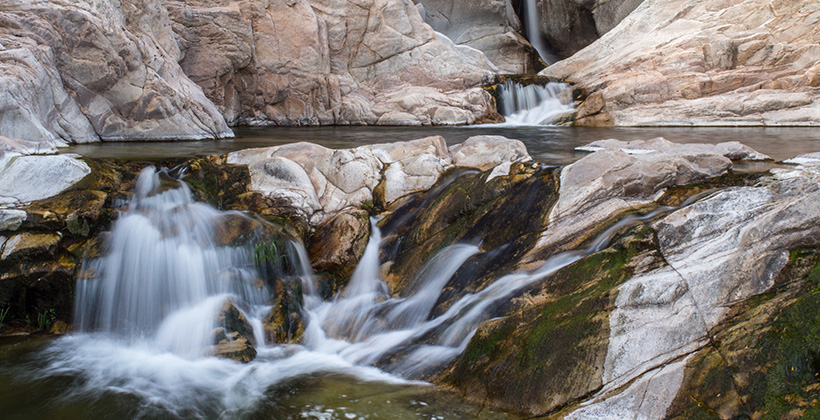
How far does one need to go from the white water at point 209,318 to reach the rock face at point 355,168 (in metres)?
0.69

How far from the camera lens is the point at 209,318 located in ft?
15.2

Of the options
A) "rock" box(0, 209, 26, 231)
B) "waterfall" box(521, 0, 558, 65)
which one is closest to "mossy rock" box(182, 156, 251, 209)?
"rock" box(0, 209, 26, 231)

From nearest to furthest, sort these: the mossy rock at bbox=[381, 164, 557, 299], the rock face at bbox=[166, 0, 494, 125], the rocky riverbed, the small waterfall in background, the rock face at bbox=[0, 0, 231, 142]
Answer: the rocky riverbed
the mossy rock at bbox=[381, 164, 557, 299]
the rock face at bbox=[0, 0, 231, 142]
the rock face at bbox=[166, 0, 494, 125]
the small waterfall in background

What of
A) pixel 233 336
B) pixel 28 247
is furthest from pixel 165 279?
pixel 28 247

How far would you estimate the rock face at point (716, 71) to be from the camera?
14.9 m

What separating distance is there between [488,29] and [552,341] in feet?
77.8

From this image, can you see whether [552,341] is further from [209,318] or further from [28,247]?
[28,247]

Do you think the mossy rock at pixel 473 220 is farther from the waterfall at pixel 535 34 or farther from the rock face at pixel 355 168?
the waterfall at pixel 535 34

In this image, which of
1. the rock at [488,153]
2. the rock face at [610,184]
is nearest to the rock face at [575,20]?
the rock at [488,153]

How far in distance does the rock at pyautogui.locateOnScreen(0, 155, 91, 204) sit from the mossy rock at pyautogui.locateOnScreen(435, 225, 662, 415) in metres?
4.28

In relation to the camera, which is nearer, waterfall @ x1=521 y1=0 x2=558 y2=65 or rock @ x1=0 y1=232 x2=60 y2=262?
rock @ x1=0 y1=232 x2=60 y2=262

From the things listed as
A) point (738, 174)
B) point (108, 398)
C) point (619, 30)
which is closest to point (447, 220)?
point (738, 174)

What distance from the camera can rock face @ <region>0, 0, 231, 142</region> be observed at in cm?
787

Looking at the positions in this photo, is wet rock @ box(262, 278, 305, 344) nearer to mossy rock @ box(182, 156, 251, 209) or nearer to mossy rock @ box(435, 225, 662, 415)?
mossy rock @ box(182, 156, 251, 209)
